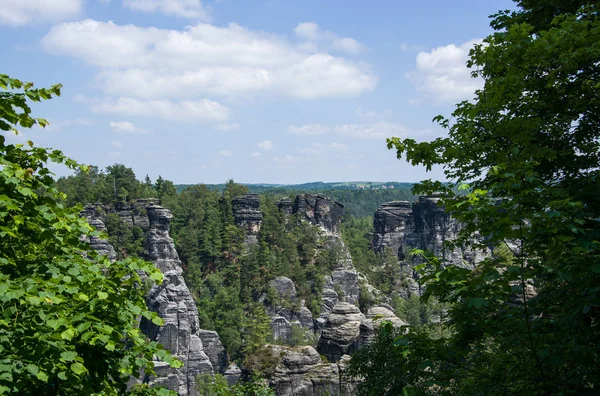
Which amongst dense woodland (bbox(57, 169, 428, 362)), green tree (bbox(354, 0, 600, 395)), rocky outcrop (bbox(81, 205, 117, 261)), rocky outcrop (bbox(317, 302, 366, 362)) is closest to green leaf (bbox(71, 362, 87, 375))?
green tree (bbox(354, 0, 600, 395))

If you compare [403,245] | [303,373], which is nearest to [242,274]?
[403,245]

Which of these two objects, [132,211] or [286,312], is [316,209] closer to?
[286,312]

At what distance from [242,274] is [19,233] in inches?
2536

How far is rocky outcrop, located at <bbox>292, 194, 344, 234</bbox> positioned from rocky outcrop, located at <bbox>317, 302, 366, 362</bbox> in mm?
42360

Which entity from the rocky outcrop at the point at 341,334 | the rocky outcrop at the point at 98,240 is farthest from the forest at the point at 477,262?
the rocky outcrop at the point at 98,240

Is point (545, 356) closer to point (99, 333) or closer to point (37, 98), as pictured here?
point (99, 333)

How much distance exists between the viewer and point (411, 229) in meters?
92.0

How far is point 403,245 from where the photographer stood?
90812 mm

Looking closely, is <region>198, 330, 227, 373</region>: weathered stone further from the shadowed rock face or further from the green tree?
the green tree

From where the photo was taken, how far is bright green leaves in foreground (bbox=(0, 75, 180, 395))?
400 cm

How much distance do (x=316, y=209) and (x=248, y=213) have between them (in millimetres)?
12782

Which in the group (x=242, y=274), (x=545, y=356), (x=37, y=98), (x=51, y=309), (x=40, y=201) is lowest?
(x=242, y=274)

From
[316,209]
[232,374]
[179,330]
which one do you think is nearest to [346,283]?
[316,209]

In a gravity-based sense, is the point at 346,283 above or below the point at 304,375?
below
